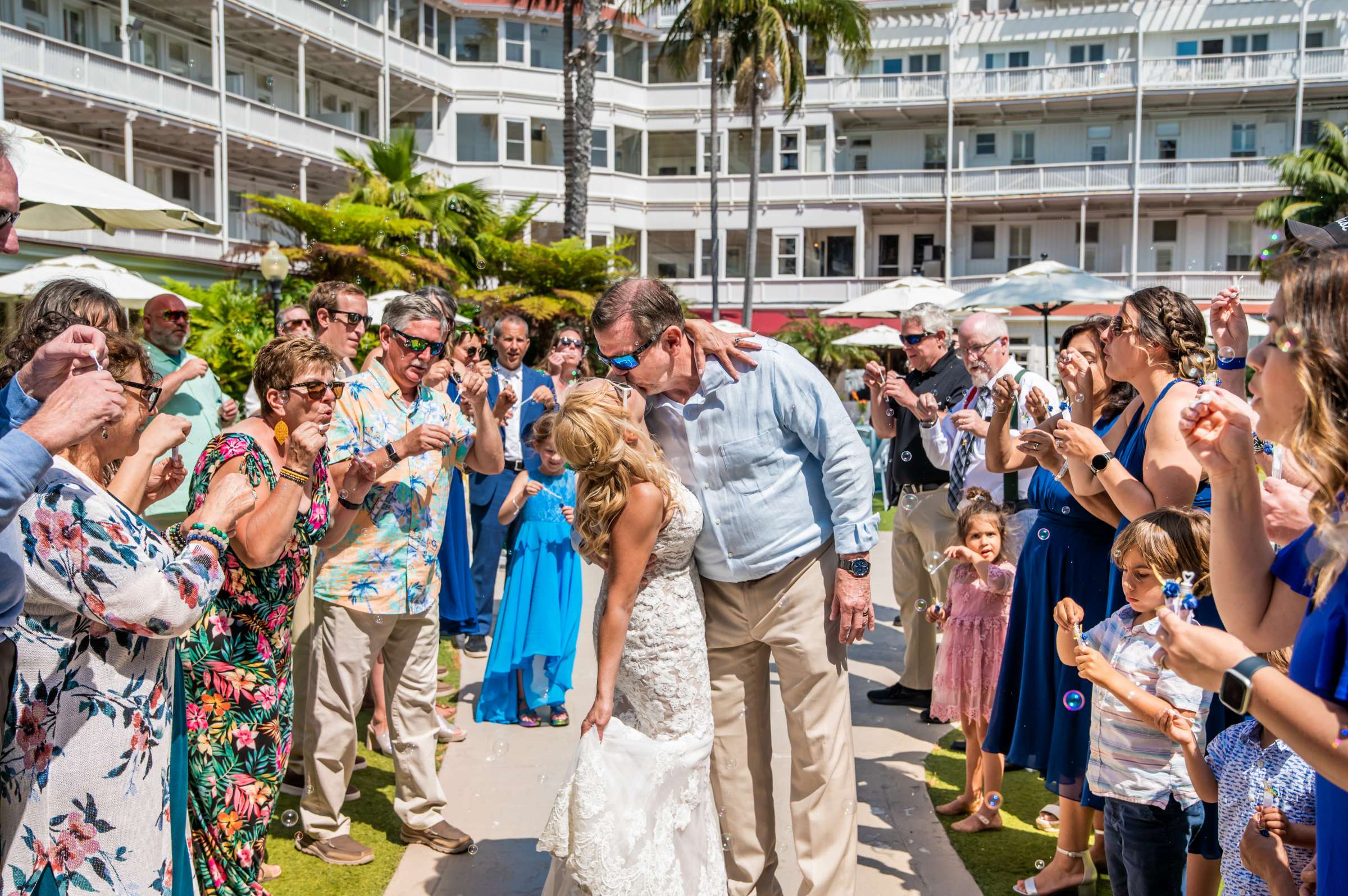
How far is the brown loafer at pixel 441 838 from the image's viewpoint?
14.5 ft

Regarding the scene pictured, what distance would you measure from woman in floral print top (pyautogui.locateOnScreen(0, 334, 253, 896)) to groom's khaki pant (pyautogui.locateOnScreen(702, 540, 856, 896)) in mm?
1841

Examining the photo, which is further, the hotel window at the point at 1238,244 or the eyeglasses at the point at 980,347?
the hotel window at the point at 1238,244

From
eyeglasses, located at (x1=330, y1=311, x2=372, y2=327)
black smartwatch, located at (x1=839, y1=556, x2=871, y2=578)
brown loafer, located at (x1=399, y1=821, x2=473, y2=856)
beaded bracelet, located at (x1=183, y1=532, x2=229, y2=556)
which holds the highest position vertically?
eyeglasses, located at (x1=330, y1=311, x2=372, y2=327)

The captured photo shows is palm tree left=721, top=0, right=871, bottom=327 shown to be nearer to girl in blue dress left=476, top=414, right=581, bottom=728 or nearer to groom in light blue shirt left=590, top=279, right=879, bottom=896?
girl in blue dress left=476, top=414, right=581, bottom=728

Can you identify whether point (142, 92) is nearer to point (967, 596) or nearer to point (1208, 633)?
point (967, 596)

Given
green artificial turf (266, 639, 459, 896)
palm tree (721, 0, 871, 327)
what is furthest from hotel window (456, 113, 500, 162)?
green artificial turf (266, 639, 459, 896)

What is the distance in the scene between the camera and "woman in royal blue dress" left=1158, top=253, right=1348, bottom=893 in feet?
5.81

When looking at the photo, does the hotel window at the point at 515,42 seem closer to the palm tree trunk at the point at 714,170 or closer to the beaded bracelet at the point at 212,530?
the palm tree trunk at the point at 714,170

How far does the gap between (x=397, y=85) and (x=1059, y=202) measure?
22245 millimetres

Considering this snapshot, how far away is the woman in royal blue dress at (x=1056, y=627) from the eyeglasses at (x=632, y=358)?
1.44m

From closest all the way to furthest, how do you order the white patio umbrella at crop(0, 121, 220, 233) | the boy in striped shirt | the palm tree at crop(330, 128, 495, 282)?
the boy in striped shirt → the white patio umbrella at crop(0, 121, 220, 233) → the palm tree at crop(330, 128, 495, 282)

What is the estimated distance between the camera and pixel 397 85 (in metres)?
34.5

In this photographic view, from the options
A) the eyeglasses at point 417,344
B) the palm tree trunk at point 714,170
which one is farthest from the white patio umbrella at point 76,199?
the palm tree trunk at point 714,170

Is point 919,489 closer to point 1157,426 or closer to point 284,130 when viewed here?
point 1157,426
